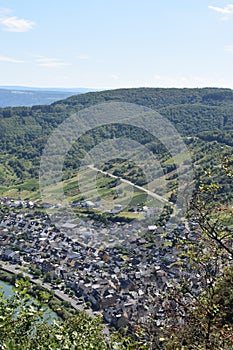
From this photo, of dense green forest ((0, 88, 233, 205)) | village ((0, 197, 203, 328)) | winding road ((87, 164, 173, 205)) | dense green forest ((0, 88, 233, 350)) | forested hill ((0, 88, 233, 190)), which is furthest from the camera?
forested hill ((0, 88, 233, 190))

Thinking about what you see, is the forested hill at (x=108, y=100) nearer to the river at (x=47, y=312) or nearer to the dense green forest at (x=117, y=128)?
the dense green forest at (x=117, y=128)

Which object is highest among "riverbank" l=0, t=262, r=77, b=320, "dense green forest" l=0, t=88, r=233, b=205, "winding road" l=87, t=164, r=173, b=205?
"dense green forest" l=0, t=88, r=233, b=205

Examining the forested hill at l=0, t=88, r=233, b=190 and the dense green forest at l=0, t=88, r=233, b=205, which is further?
the forested hill at l=0, t=88, r=233, b=190

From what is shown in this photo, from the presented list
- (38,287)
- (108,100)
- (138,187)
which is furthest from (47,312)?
(108,100)

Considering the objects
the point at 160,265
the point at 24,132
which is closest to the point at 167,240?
the point at 160,265

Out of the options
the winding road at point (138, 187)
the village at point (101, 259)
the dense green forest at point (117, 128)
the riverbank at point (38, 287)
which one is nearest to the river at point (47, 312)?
the riverbank at point (38, 287)

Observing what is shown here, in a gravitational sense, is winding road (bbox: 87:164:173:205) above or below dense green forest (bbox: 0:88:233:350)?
below

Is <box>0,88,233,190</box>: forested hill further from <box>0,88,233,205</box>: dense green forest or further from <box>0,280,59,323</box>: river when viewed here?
<box>0,280,59,323</box>: river

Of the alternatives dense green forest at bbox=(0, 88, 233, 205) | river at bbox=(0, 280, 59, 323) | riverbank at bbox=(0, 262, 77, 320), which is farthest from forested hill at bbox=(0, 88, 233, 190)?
river at bbox=(0, 280, 59, 323)
